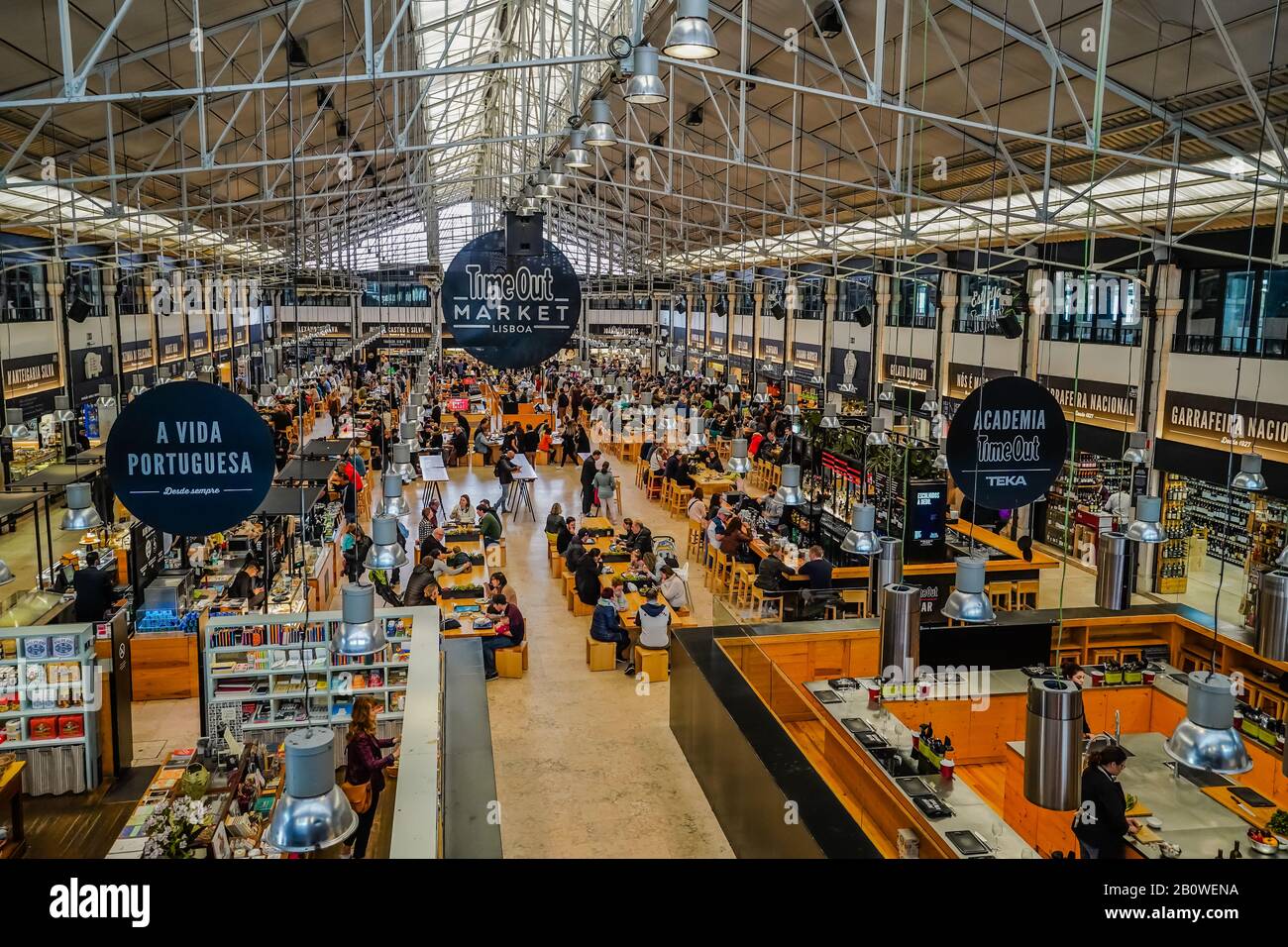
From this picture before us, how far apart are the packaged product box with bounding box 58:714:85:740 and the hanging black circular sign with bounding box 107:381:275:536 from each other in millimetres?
4237

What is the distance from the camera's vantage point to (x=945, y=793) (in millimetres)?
6711

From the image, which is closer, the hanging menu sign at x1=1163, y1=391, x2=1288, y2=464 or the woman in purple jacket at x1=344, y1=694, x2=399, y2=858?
the woman in purple jacket at x1=344, y1=694, x2=399, y2=858

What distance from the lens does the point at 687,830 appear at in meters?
7.30

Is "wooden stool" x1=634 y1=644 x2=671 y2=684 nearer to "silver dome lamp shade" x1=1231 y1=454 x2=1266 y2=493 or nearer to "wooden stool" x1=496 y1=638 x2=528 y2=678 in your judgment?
"wooden stool" x1=496 y1=638 x2=528 y2=678

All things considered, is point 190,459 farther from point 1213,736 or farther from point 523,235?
point 1213,736

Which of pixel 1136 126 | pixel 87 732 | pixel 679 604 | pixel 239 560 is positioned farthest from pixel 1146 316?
pixel 87 732

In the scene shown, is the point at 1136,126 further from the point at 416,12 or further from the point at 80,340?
the point at 80,340

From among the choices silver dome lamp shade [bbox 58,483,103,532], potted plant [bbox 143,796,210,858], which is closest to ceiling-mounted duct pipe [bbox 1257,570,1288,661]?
potted plant [bbox 143,796,210,858]

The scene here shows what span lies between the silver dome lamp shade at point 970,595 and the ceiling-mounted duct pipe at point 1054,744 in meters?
1.30

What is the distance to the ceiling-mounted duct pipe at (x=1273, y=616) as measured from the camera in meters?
4.91

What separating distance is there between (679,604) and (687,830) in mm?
3802

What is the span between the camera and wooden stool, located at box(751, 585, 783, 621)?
1019 cm
